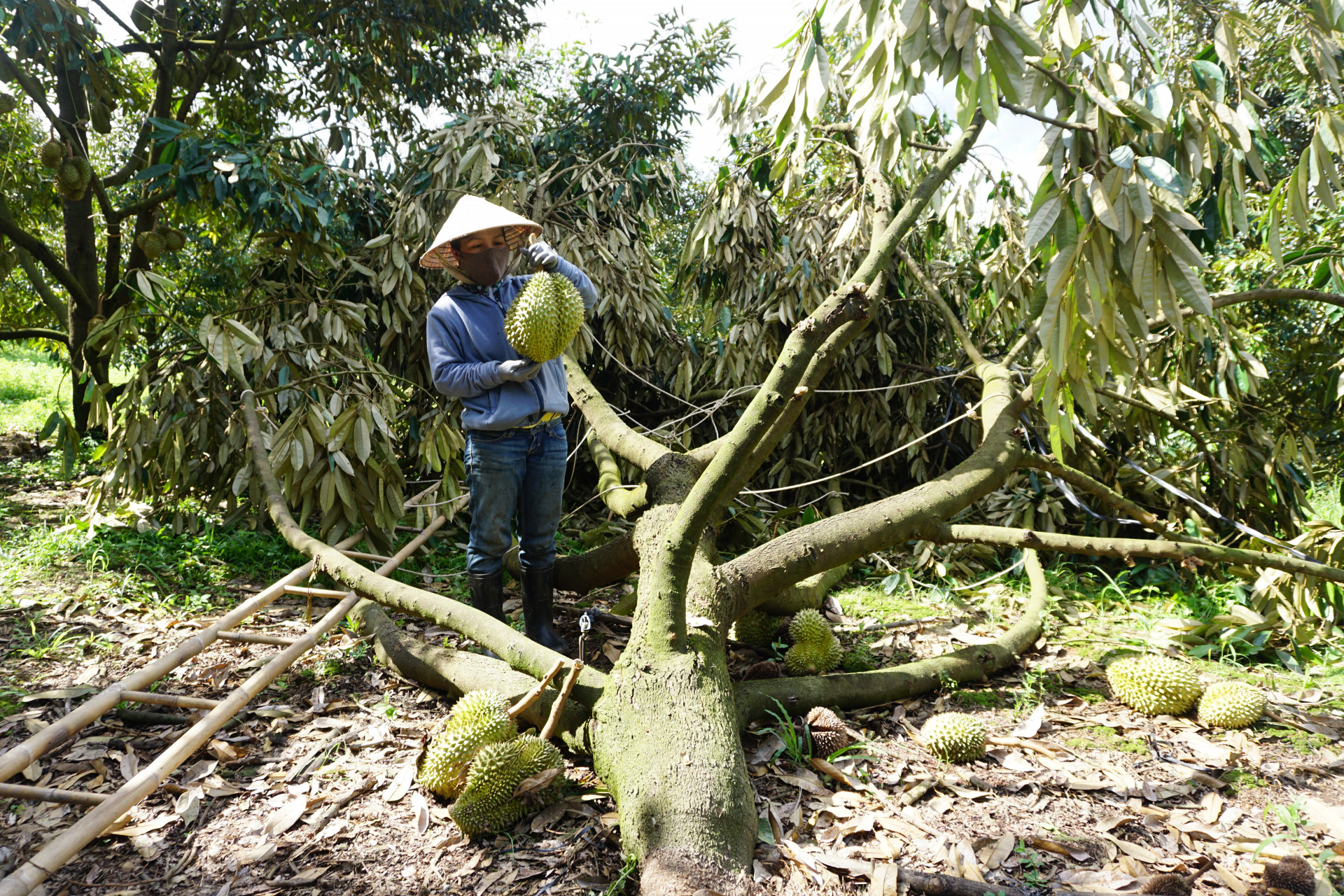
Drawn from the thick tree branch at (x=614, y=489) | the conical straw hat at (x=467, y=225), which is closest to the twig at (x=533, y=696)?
the thick tree branch at (x=614, y=489)

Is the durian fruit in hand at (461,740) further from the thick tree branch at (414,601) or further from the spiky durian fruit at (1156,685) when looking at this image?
the spiky durian fruit at (1156,685)

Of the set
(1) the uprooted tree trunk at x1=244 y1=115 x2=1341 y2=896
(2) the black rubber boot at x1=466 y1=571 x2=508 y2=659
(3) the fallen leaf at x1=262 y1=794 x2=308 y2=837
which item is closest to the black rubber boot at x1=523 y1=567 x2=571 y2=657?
(2) the black rubber boot at x1=466 y1=571 x2=508 y2=659

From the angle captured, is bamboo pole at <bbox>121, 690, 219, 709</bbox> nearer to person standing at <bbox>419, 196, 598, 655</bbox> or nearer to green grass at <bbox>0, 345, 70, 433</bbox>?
person standing at <bbox>419, 196, 598, 655</bbox>

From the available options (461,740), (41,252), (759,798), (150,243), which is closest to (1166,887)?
(759,798)

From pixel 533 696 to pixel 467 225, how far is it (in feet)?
5.72

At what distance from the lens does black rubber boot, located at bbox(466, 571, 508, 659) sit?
2.96m

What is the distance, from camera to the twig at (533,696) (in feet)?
6.94

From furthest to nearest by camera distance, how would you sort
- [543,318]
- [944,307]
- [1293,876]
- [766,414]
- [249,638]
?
1. [944,307]
2. [543,318]
3. [249,638]
4. [766,414]
5. [1293,876]

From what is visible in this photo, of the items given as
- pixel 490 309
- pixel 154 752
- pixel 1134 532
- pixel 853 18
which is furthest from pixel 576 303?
pixel 1134 532

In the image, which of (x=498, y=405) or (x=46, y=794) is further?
(x=498, y=405)

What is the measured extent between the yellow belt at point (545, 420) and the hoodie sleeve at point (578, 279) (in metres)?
0.46

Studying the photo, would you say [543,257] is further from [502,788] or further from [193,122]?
[193,122]

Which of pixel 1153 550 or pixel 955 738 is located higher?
pixel 1153 550

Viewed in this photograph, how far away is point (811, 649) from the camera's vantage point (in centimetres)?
283
